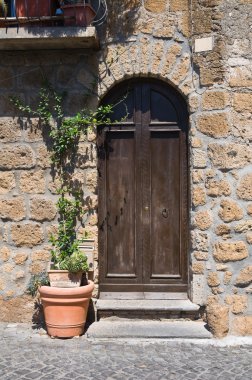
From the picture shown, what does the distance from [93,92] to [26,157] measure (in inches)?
39.7

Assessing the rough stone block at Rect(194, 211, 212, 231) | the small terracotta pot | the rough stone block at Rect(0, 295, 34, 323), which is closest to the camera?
the small terracotta pot

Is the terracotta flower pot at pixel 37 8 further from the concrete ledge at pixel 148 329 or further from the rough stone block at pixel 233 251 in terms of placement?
the concrete ledge at pixel 148 329

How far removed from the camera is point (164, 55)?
5.14m

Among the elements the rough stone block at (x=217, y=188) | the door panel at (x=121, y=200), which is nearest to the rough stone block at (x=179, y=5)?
the door panel at (x=121, y=200)

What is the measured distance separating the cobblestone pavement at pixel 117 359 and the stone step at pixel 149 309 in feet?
1.35

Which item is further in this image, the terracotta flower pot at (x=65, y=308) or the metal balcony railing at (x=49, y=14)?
the metal balcony railing at (x=49, y=14)

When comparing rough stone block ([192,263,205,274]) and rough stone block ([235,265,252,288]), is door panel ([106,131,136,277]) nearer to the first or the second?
rough stone block ([192,263,205,274])

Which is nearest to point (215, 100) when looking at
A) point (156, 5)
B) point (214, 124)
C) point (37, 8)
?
point (214, 124)

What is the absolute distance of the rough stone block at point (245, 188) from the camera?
4918 mm

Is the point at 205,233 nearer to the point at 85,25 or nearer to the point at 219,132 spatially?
the point at 219,132

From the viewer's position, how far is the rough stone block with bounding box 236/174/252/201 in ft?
16.1

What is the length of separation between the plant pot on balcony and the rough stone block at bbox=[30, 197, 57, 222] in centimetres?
186

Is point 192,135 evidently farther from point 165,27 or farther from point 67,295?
point 67,295

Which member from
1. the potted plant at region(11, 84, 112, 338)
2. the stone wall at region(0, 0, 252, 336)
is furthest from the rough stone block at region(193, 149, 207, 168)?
the potted plant at region(11, 84, 112, 338)
